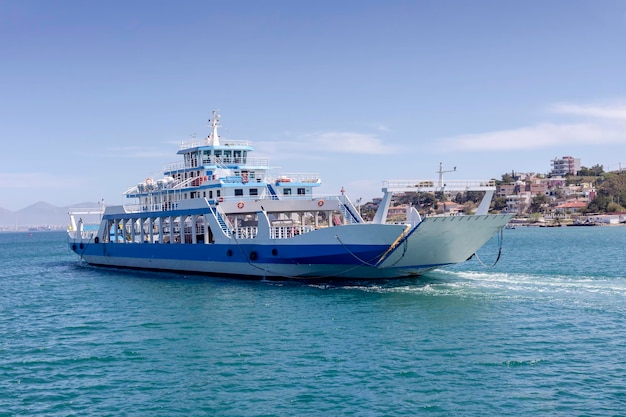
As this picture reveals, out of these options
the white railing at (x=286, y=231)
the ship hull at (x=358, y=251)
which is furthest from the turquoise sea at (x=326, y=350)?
the white railing at (x=286, y=231)

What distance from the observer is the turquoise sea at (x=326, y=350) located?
16219mm

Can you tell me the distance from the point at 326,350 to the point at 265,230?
55.6 feet

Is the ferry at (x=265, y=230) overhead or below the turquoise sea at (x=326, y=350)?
overhead

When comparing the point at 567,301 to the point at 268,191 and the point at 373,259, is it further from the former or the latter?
the point at 268,191

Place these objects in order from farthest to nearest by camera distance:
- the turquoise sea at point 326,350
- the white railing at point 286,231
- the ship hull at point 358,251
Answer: the white railing at point 286,231 < the ship hull at point 358,251 < the turquoise sea at point 326,350

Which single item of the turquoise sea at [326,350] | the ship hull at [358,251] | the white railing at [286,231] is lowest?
the turquoise sea at [326,350]

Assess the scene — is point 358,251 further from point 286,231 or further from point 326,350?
point 326,350

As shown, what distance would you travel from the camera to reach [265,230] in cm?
3719

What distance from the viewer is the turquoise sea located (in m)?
16.2

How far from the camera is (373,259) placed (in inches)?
1319

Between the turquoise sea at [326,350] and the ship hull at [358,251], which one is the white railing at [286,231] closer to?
the ship hull at [358,251]

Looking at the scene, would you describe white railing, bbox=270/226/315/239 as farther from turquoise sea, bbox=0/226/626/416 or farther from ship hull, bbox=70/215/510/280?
turquoise sea, bbox=0/226/626/416

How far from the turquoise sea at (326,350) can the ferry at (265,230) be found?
1743mm

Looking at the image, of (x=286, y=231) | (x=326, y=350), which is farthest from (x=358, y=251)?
(x=326, y=350)
